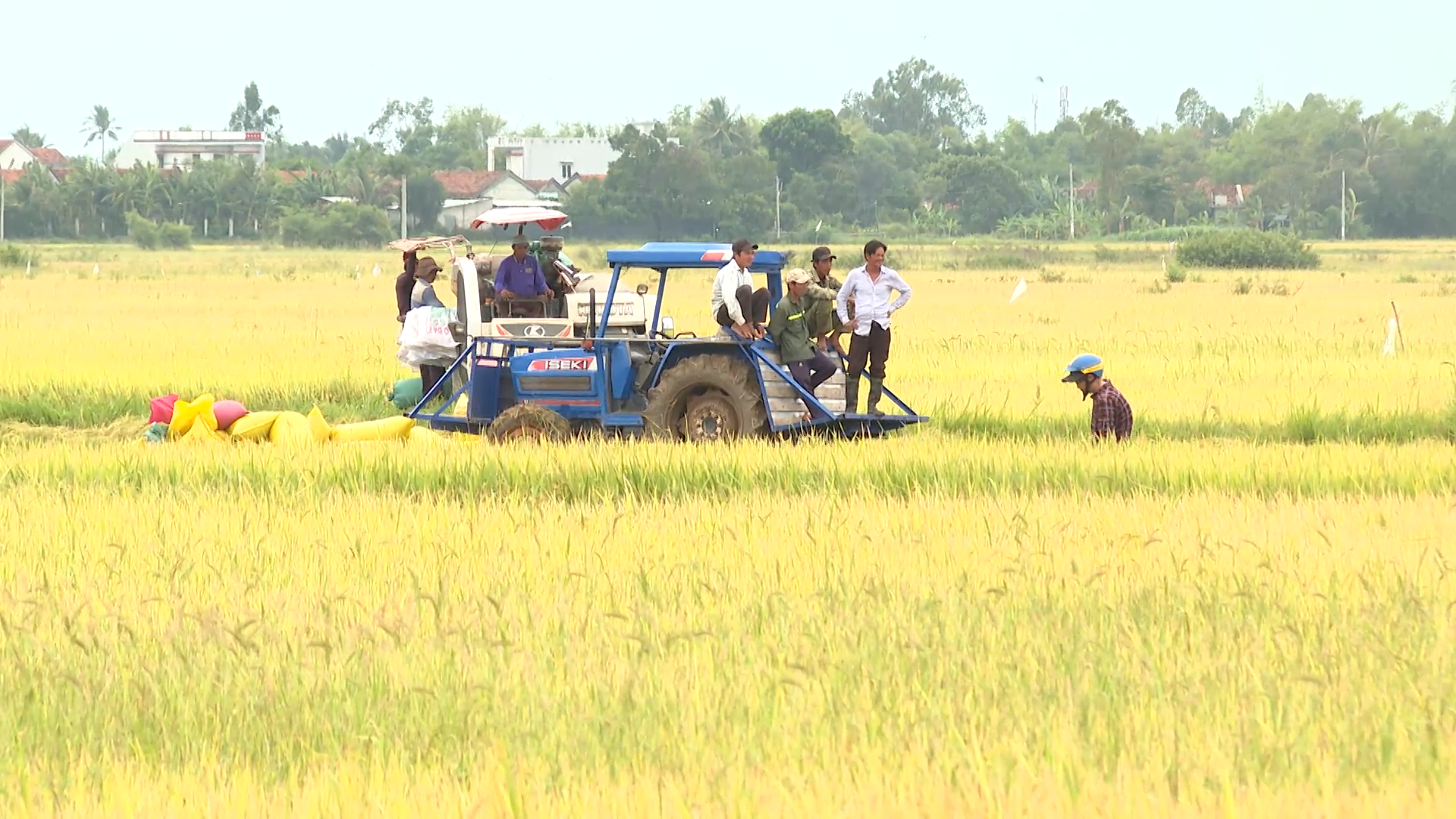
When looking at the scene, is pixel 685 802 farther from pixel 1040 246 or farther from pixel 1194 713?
pixel 1040 246

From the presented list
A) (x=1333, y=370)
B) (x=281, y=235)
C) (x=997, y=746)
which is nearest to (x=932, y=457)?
(x=997, y=746)

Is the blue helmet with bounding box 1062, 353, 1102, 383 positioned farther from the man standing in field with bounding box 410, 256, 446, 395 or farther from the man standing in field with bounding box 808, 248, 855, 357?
the man standing in field with bounding box 410, 256, 446, 395

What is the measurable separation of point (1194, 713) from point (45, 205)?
349ft

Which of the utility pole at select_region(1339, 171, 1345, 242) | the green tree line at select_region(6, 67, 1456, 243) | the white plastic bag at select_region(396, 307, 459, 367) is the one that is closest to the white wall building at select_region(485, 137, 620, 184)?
the green tree line at select_region(6, 67, 1456, 243)

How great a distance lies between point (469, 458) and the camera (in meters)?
12.3

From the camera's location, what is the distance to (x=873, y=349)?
593 inches

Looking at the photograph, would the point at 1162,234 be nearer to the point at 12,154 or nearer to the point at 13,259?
the point at 13,259

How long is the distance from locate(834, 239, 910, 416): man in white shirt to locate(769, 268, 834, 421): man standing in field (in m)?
0.44

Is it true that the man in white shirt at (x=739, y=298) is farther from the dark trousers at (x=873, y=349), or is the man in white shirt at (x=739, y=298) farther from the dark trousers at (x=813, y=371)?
the dark trousers at (x=873, y=349)

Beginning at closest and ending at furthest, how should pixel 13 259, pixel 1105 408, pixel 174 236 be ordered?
pixel 1105 408
pixel 13 259
pixel 174 236

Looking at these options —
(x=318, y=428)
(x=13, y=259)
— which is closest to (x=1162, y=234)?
(x=13, y=259)

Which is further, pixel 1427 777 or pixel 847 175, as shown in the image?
pixel 847 175

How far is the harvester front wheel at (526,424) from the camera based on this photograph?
14375 mm

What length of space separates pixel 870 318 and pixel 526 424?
8.83 feet
